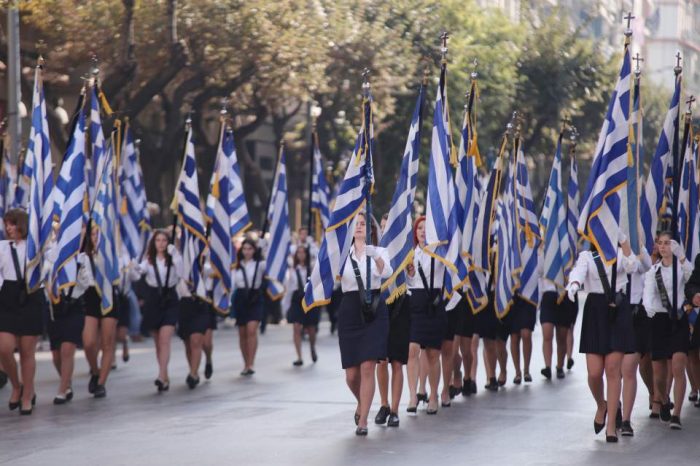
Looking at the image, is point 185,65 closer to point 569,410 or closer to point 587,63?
point 569,410

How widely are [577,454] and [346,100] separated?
26.6 m

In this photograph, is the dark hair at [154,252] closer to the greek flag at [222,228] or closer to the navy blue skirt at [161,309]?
the navy blue skirt at [161,309]

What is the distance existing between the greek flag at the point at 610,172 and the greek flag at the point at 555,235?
5.23 m

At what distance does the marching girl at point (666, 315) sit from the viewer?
13414 millimetres

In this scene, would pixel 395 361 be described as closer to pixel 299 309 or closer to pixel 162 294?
pixel 162 294

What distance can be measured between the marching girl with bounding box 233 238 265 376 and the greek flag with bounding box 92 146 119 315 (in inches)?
88.3

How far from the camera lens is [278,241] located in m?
20.9

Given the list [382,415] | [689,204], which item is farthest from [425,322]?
[689,204]

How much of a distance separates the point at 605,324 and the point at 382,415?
228 centimetres

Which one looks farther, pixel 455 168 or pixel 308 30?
pixel 308 30

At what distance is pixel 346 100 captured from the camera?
37.5m

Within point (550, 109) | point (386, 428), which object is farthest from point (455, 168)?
point (550, 109)

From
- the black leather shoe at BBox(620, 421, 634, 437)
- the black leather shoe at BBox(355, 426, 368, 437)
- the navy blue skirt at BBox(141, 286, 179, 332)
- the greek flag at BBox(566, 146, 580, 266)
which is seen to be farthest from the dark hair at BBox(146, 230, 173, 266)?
the black leather shoe at BBox(620, 421, 634, 437)

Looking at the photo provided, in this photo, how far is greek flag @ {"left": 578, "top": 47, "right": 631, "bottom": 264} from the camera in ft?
42.0
